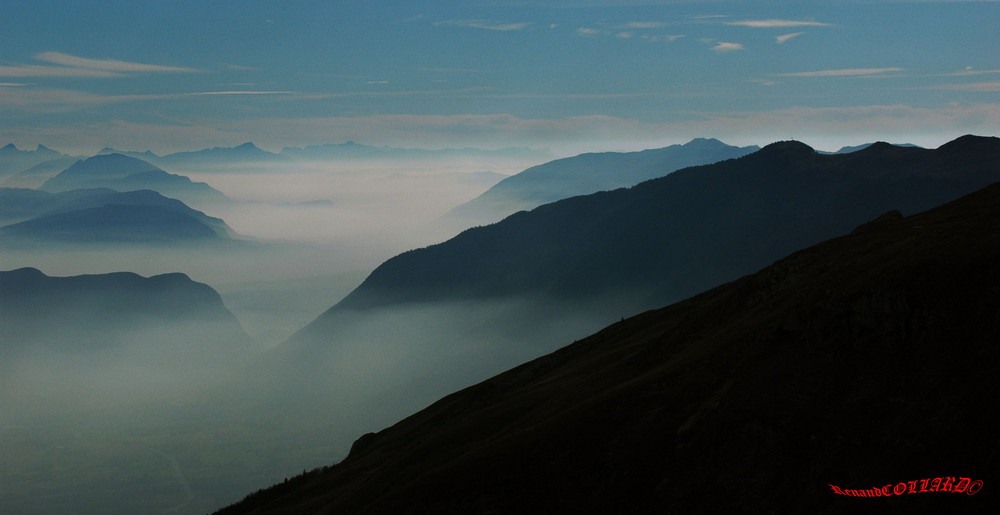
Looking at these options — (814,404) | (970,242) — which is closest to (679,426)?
(814,404)

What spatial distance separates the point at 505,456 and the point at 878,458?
23327 millimetres

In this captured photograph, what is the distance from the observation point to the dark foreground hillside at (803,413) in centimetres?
3475

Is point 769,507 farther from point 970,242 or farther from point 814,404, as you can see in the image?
point 970,242

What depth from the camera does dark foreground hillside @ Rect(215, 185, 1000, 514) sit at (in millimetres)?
34750

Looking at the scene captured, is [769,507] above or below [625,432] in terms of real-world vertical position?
below

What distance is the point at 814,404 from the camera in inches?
1592

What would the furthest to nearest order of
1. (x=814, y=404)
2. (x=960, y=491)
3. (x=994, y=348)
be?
(x=814, y=404) → (x=994, y=348) → (x=960, y=491)

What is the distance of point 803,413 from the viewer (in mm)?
40000
